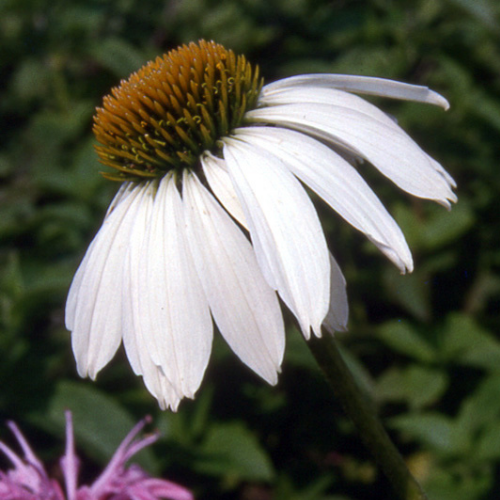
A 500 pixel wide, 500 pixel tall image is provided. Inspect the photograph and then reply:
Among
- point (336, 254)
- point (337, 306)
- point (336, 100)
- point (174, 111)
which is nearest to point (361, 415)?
point (337, 306)

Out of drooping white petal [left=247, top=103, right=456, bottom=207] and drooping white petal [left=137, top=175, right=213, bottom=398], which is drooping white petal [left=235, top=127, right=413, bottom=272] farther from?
drooping white petal [left=137, top=175, right=213, bottom=398]

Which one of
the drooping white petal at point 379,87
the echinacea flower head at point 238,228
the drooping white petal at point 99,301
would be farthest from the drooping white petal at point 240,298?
the drooping white petal at point 379,87

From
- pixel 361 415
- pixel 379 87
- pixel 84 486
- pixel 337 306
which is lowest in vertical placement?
pixel 84 486

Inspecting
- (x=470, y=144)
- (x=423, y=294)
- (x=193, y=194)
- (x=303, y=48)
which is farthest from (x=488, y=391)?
(x=303, y=48)

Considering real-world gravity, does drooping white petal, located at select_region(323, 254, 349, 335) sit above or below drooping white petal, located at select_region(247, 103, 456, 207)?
below

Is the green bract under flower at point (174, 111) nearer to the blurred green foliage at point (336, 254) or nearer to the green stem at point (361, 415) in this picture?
the green stem at point (361, 415)

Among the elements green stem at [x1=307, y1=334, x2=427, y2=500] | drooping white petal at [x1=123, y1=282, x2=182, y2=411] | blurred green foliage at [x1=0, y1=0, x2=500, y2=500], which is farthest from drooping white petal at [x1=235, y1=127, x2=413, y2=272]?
blurred green foliage at [x1=0, y1=0, x2=500, y2=500]

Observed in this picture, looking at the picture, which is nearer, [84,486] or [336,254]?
[84,486]

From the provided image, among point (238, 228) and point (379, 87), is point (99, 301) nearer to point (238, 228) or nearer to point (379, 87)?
point (238, 228)
